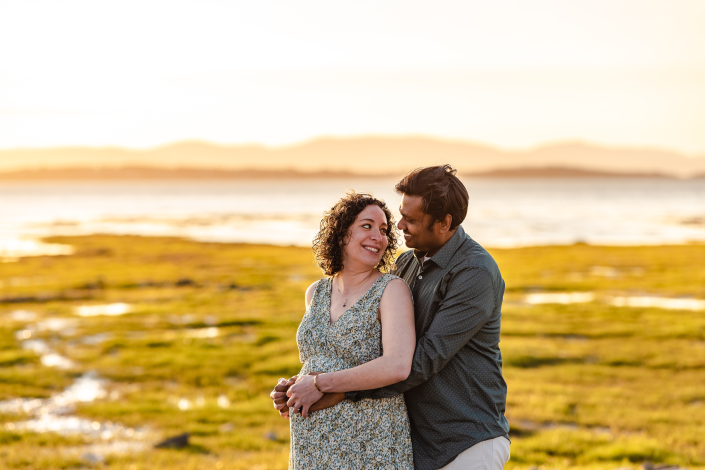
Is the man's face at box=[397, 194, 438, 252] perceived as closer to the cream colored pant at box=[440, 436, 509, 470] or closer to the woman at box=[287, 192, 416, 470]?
the woman at box=[287, 192, 416, 470]

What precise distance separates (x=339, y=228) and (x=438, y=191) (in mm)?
630

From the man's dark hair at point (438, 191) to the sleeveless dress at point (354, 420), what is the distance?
0.52m

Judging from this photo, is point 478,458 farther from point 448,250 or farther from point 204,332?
point 204,332

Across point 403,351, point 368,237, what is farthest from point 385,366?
point 368,237

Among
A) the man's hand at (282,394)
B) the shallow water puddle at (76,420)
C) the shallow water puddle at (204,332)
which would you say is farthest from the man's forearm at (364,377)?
the shallow water puddle at (204,332)

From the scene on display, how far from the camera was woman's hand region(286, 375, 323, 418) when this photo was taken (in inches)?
145

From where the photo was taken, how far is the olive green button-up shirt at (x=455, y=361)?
144 inches

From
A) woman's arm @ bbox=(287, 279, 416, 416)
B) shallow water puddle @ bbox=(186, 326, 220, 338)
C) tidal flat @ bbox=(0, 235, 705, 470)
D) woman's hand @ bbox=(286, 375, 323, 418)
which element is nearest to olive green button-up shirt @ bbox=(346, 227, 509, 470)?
woman's arm @ bbox=(287, 279, 416, 416)

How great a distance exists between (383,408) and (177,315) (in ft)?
Result: 53.5

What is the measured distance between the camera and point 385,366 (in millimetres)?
3561

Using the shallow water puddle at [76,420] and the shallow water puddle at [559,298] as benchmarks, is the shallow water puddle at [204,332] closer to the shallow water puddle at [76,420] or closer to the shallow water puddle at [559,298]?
the shallow water puddle at [76,420]

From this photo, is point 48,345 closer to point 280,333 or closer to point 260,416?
point 280,333

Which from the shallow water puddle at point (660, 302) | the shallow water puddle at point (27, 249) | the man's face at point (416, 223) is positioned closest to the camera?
the man's face at point (416, 223)

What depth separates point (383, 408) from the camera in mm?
3783
